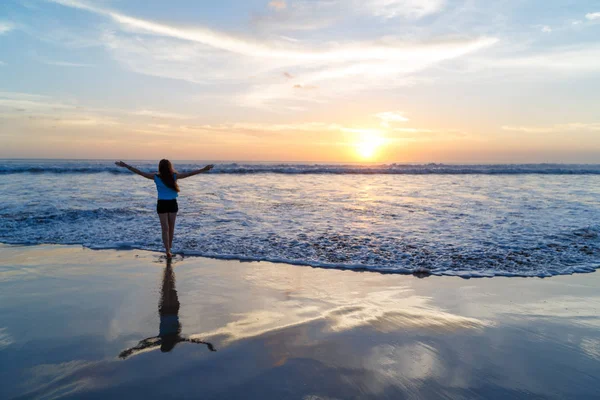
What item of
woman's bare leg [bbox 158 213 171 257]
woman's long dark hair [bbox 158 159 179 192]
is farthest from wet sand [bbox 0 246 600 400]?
woman's long dark hair [bbox 158 159 179 192]

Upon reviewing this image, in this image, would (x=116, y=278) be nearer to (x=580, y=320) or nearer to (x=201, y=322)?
(x=201, y=322)

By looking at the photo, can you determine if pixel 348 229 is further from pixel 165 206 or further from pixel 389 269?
pixel 165 206

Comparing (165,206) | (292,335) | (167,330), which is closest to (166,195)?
(165,206)

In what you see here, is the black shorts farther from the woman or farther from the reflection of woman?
the reflection of woman

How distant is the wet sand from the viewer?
3.24 m

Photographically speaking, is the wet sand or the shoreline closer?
the wet sand

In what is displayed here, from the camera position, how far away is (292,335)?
13.8 feet

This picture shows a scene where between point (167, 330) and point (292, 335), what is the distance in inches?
58.7

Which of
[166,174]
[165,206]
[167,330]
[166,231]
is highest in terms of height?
[166,174]

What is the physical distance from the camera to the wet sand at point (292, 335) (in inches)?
128

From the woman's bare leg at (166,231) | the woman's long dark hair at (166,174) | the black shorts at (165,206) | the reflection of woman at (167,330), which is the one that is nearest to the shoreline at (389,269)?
the woman's bare leg at (166,231)

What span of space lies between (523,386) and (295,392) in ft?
6.74

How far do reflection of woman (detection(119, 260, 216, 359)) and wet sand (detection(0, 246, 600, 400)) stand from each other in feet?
0.08

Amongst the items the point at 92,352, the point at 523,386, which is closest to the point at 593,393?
the point at 523,386
